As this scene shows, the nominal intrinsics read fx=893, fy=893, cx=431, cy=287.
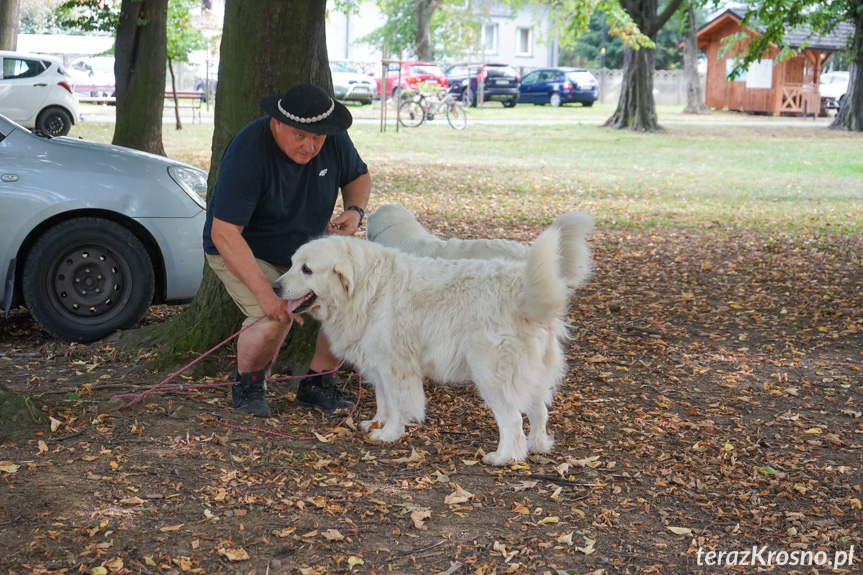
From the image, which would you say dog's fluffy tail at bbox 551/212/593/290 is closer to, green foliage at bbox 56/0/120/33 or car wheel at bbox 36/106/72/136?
green foliage at bbox 56/0/120/33

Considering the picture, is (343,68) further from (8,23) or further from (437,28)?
(8,23)

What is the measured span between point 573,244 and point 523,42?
220ft

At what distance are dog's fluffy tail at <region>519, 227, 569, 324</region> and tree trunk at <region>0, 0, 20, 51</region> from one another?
21.9 m

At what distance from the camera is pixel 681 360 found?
22.3ft

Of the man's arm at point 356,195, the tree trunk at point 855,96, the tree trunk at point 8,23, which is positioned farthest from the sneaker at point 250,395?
the tree trunk at point 855,96

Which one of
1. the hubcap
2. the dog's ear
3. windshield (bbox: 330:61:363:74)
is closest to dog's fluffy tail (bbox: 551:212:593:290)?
the dog's ear

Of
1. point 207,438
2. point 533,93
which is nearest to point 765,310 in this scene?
point 207,438

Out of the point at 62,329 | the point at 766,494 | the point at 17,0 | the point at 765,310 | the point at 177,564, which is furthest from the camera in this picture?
the point at 17,0

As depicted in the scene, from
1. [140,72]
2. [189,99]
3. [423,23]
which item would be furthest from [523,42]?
[140,72]

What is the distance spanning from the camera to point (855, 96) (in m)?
33.1

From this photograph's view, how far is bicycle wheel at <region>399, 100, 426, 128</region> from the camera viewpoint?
30.0 m

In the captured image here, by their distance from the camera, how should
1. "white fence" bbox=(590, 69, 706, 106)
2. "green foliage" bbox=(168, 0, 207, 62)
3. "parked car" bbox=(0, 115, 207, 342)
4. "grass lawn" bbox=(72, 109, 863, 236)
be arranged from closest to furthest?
"parked car" bbox=(0, 115, 207, 342)
"grass lawn" bbox=(72, 109, 863, 236)
"green foliage" bbox=(168, 0, 207, 62)
"white fence" bbox=(590, 69, 706, 106)

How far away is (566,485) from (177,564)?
6.36ft

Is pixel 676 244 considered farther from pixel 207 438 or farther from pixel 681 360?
pixel 207 438
